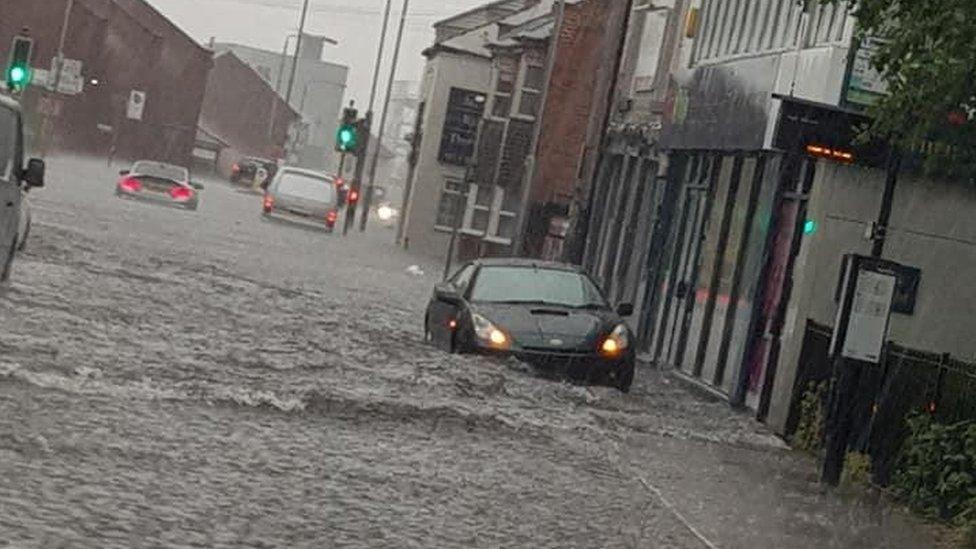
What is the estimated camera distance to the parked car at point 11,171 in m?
22.5

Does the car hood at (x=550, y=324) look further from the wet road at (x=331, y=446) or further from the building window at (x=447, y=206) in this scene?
the building window at (x=447, y=206)

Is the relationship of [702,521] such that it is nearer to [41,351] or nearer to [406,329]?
[41,351]

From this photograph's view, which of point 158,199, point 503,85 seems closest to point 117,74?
point 503,85

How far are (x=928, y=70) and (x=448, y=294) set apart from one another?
9.96 meters

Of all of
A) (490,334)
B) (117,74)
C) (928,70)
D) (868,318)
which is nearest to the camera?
(928,70)

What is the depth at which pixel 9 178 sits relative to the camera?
22875 millimetres

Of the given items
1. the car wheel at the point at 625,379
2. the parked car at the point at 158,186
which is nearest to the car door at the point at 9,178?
the car wheel at the point at 625,379

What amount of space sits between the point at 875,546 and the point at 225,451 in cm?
381

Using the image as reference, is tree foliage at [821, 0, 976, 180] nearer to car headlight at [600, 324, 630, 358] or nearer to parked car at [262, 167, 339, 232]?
car headlight at [600, 324, 630, 358]

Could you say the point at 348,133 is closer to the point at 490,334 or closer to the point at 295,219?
the point at 295,219

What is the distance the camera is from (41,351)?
17984 mm

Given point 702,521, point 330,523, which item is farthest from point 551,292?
point 330,523

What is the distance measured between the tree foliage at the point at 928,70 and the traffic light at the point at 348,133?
4029 cm

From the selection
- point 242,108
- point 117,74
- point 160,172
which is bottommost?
point 160,172
